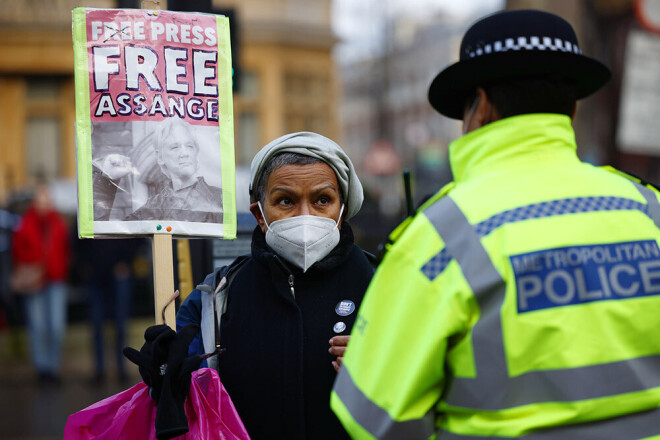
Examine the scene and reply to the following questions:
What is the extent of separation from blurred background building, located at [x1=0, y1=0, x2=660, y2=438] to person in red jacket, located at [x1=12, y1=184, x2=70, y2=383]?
52cm

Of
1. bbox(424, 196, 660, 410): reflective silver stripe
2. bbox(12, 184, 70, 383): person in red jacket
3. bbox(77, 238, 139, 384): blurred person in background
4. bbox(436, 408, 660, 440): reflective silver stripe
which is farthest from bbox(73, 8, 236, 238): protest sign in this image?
bbox(12, 184, 70, 383): person in red jacket

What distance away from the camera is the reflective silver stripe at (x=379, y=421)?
1.67 metres

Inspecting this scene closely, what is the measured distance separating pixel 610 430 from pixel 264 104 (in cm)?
2212

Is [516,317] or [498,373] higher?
[516,317]

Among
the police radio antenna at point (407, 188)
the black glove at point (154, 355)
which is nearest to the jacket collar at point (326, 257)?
the police radio antenna at point (407, 188)

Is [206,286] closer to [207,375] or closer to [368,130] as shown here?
[207,375]

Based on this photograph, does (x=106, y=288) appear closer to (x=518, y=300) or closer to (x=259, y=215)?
(x=259, y=215)

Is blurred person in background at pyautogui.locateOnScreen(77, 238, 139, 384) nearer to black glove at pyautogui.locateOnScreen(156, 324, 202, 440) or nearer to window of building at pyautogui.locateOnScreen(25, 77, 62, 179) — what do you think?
black glove at pyautogui.locateOnScreen(156, 324, 202, 440)

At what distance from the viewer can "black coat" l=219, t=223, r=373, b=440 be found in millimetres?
2307

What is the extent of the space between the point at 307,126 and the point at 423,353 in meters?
22.7

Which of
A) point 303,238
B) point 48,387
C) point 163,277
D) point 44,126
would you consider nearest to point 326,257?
point 303,238

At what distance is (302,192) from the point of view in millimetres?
2477

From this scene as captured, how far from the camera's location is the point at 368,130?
220ft

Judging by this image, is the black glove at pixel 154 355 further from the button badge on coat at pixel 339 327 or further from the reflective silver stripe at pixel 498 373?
the reflective silver stripe at pixel 498 373
